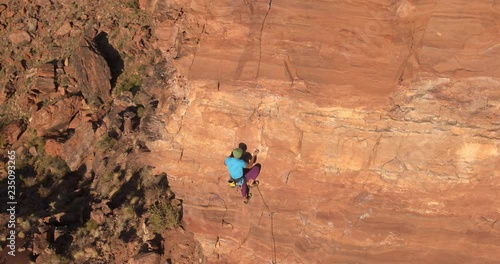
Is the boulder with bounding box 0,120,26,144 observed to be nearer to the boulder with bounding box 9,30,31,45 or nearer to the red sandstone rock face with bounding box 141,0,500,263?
the boulder with bounding box 9,30,31,45

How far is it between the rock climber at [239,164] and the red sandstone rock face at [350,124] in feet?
0.99

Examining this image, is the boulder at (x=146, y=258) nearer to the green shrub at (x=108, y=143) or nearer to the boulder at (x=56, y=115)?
the green shrub at (x=108, y=143)

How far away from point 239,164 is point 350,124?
100 inches

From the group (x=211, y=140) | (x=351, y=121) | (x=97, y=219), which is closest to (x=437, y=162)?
(x=351, y=121)

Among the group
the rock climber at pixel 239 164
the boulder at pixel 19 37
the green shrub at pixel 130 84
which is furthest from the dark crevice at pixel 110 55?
the rock climber at pixel 239 164

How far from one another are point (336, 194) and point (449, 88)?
3101 millimetres

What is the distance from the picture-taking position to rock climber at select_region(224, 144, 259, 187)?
9117 millimetres

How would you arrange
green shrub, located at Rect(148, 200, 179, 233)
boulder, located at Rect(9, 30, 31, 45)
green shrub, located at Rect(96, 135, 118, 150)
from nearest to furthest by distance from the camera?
1. green shrub, located at Rect(148, 200, 179, 233)
2. green shrub, located at Rect(96, 135, 118, 150)
3. boulder, located at Rect(9, 30, 31, 45)

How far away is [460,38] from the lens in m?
7.75

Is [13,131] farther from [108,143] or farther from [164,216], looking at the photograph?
Result: [164,216]

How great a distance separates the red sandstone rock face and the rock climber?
301 mm

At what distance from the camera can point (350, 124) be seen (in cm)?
836

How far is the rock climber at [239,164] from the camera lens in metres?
9.12

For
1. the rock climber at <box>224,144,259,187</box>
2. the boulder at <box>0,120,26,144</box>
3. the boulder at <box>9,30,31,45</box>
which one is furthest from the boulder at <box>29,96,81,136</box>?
the rock climber at <box>224,144,259,187</box>
